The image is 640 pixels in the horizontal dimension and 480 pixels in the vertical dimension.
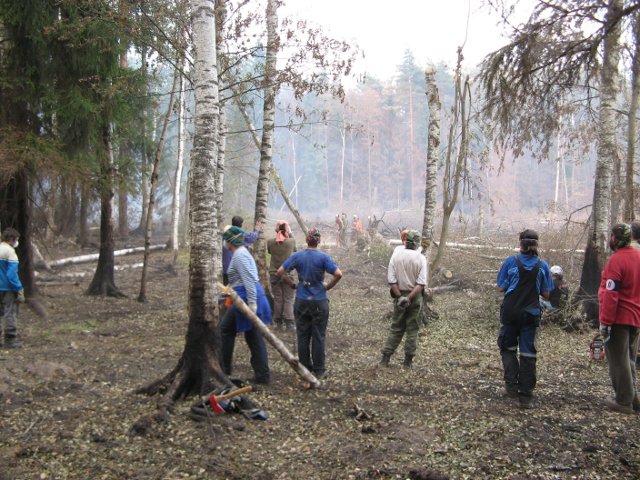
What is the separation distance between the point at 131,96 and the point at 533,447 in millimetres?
10369

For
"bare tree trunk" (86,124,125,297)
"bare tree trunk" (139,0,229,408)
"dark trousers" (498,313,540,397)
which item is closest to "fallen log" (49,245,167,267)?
"bare tree trunk" (86,124,125,297)

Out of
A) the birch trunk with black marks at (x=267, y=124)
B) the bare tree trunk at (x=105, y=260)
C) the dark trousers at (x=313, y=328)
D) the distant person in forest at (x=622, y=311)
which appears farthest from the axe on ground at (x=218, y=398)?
Result: the bare tree trunk at (x=105, y=260)

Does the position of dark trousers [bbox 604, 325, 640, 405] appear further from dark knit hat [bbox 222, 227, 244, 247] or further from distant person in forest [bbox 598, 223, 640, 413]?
dark knit hat [bbox 222, 227, 244, 247]

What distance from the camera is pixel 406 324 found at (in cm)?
752

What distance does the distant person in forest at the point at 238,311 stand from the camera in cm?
614

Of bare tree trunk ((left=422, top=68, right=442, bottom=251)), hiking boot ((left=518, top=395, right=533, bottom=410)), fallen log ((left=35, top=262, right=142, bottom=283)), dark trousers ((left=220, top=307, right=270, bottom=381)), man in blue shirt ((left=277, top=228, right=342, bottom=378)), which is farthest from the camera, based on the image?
fallen log ((left=35, top=262, right=142, bottom=283))

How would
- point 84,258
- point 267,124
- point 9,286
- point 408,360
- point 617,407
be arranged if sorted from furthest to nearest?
point 84,258 → point 267,124 → point 9,286 → point 408,360 → point 617,407

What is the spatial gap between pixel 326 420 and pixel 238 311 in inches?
65.3

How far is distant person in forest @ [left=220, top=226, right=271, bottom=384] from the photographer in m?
6.14

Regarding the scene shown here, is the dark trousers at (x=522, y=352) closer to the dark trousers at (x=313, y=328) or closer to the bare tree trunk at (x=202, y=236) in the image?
the dark trousers at (x=313, y=328)

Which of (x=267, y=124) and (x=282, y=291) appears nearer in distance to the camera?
(x=282, y=291)

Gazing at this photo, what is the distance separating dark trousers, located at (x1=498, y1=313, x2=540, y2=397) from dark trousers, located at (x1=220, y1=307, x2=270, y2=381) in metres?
2.91

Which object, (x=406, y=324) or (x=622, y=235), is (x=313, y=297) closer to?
(x=406, y=324)

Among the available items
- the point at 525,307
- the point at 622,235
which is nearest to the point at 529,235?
the point at 525,307
